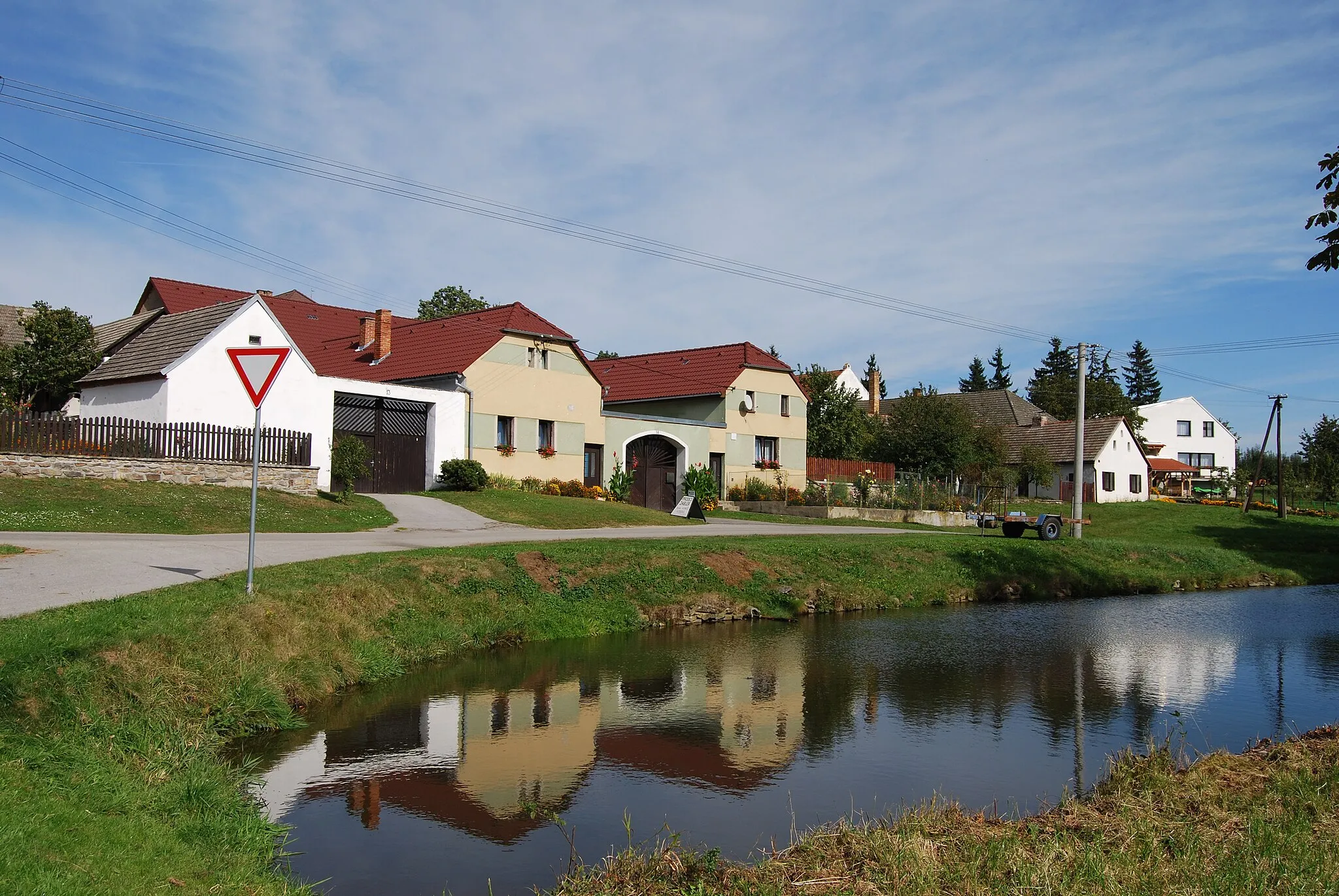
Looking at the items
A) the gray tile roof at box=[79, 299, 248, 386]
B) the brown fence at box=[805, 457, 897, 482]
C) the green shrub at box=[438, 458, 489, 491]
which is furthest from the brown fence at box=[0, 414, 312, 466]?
the brown fence at box=[805, 457, 897, 482]

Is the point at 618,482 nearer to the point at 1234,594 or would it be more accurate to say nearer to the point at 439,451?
the point at 439,451

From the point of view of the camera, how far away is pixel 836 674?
15.6m

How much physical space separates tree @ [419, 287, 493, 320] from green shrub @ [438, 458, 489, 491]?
117 ft

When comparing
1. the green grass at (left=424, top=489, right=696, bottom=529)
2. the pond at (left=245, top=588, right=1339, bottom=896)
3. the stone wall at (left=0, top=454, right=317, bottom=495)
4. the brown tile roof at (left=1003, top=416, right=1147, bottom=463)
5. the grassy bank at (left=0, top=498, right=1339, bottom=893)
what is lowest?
the pond at (left=245, top=588, right=1339, bottom=896)

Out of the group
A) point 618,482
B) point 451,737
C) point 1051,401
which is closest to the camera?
point 451,737

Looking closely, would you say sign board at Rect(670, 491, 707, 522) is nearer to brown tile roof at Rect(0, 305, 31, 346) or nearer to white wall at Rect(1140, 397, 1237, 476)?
brown tile roof at Rect(0, 305, 31, 346)

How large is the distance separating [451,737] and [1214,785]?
297 inches

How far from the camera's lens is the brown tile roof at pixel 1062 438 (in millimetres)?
65812

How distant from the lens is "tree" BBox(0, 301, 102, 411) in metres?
37.2

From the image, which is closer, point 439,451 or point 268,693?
point 268,693

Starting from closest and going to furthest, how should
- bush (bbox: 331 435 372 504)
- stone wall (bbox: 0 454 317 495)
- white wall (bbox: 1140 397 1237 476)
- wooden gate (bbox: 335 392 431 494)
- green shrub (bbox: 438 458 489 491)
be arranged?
stone wall (bbox: 0 454 317 495) → bush (bbox: 331 435 372 504) → wooden gate (bbox: 335 392 431 494) → green shrub (bbox: 438 458 489 491) → white wall (bbox: 1140 397 1237 476)

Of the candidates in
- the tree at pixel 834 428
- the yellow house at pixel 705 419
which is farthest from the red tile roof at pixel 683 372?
the tree at pixel 834 428

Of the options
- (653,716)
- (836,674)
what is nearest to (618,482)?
(836,674)

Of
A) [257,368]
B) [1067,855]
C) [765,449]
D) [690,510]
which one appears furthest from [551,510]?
[1067,855]
